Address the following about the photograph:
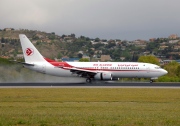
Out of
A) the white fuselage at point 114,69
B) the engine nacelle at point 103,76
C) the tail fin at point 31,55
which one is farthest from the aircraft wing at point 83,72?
the tail fin at point 31,55

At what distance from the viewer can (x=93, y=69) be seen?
65.4 metres

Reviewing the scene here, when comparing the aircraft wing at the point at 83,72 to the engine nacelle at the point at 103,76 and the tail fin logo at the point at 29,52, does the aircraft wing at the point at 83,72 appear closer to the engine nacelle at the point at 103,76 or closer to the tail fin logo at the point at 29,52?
the engine nacelle at the point at 103,76

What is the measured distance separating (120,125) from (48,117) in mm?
3797

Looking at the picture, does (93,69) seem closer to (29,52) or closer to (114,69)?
(114,69)

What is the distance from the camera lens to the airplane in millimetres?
64062

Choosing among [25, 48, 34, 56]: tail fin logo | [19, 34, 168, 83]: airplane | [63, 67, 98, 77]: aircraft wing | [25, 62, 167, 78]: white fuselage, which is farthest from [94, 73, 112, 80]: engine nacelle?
[25, 48, 34, 56]: tail fin logo

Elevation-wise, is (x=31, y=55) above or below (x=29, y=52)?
below

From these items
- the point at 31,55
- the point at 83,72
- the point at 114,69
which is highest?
the point at 31,55

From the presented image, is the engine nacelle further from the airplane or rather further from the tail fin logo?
the tail fin logo

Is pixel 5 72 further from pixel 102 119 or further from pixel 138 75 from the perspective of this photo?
pixel 102 119

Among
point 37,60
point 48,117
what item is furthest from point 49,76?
point 48,117

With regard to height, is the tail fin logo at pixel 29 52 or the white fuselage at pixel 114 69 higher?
the tail fin logo at pixel 29 52

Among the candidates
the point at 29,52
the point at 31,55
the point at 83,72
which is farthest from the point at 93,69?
the point at 29,52

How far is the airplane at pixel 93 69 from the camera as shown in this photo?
64.1m
